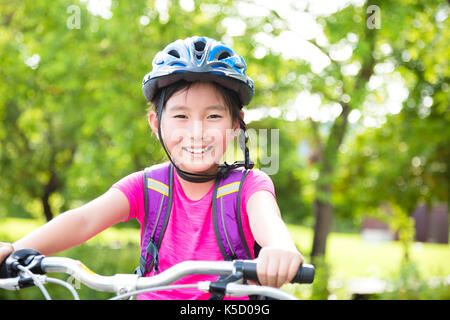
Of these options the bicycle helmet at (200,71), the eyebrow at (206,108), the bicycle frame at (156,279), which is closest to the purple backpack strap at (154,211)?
the bicycle helmet at (200,71)

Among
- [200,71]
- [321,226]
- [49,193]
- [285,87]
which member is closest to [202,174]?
[200,71]

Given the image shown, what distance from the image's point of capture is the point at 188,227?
2426mm

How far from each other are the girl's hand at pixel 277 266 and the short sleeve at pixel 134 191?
3.49ft

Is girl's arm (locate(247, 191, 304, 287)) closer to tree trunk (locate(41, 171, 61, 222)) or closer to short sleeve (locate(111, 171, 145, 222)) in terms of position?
short sleeve (locate(111, 171, 145, 222))

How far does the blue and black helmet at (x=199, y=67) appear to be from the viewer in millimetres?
2383

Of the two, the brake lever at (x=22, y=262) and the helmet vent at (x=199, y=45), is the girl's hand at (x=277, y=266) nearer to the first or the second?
the brake lever at (x=22, y=262)

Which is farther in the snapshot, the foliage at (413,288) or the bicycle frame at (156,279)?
the foliage at (413,288)

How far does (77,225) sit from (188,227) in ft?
1.88

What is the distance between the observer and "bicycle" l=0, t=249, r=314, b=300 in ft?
4.96

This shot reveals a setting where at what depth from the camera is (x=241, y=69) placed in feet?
8.49

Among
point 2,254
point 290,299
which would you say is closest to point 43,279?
point 2,254

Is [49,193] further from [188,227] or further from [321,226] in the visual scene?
[188,227]

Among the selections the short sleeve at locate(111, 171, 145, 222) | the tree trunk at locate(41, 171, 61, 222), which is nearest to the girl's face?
the short sleeve at locate(111, 171, 145, 222)
